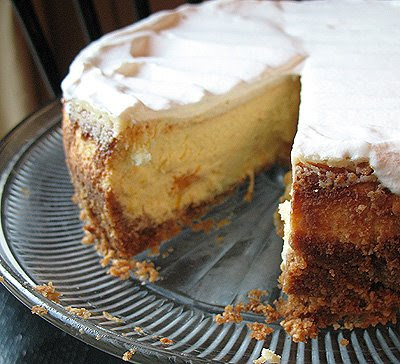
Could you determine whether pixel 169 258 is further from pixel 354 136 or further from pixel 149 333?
pixel 354 136

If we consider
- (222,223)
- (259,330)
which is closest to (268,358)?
(259,330)

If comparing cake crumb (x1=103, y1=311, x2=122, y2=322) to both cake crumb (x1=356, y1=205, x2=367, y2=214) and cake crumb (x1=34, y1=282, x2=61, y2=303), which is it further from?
cake crumb (x1=356, y1=205, x2=367, y2=214)

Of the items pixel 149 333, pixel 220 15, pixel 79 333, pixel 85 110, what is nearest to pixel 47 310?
pixel 79 333

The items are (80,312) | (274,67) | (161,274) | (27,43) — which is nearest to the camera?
(80,312)

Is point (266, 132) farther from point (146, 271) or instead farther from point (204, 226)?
point (146, 271)

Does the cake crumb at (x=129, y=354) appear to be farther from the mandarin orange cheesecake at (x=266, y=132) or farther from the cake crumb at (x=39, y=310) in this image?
the mandarin orange cheesecake at (x=266, y=132)

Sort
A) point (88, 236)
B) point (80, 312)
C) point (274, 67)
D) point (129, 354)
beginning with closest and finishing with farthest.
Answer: point (129, 354), point (80, 312), point (88, 236), point (274, 67)

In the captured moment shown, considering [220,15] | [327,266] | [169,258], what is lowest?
[169,258]
